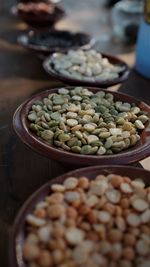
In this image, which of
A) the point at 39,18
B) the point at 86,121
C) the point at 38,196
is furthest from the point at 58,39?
the point at 38,196

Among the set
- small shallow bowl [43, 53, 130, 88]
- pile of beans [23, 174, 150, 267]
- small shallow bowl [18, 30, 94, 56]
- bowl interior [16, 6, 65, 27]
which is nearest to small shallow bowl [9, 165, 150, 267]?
pile of beans [23, 174, 150, 267]

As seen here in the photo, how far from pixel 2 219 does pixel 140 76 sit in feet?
1.96

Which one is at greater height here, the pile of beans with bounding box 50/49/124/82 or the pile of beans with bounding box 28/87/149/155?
the pile of beans with bounding box 28/87/149/155

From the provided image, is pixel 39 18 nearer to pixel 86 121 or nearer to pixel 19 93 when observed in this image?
pixel 19 93

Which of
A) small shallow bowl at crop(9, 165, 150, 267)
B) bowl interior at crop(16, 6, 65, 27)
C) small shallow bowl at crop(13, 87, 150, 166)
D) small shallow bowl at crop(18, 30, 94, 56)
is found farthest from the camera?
bowl interior at crop(16, 6, 65, 27)

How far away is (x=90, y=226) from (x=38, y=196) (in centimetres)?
8

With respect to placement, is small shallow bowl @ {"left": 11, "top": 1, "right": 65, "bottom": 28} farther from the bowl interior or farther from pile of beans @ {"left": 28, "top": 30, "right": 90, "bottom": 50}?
pile of beans @ {"left": 28, "top": 30, "right": 90, "bottom": 50}

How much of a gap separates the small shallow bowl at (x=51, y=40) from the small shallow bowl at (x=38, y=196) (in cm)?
53

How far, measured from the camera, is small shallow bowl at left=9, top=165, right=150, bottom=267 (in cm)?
46

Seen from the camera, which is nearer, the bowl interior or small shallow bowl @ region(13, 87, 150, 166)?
small shallow bowl @ region(13, 87, 150, 166)

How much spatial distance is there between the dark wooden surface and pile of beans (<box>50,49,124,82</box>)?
54 mm

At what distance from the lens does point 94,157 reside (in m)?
0.62

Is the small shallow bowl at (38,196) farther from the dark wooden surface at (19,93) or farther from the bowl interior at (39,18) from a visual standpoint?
the bowl interior at (39,18)

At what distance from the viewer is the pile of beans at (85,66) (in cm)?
92
